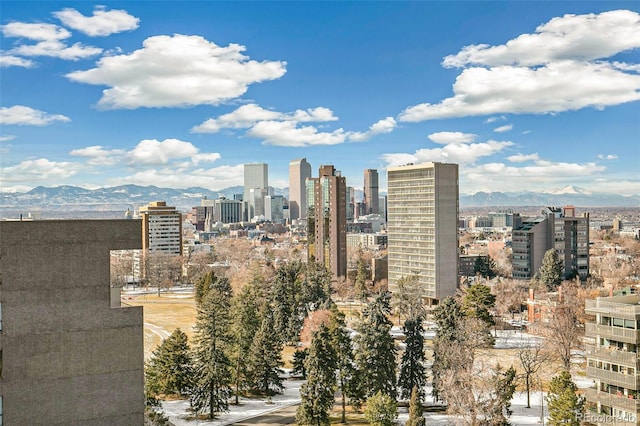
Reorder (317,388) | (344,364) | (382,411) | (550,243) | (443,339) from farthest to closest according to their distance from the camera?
(550,243)
(443,339)
(344,364)
(317,388)
(382,411)

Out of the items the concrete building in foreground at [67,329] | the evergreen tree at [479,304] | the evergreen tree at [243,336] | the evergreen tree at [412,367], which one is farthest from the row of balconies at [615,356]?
the evergreen tree at [479,304]

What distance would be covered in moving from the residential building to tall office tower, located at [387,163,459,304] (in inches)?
1629

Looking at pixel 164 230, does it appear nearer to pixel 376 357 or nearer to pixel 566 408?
pixel 376 357

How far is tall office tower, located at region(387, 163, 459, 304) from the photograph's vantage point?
217 ft

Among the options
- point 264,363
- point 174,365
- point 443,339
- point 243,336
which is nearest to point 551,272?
point 443,339

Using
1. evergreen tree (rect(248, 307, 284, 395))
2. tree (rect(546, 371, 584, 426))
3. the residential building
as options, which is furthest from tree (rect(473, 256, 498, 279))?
tree (rect(546, 371, 584, 426))

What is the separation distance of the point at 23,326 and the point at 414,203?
6182 centimetres

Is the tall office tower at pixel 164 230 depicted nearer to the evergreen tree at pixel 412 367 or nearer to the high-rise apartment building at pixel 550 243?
the high-rise apartment building at pixel 550 243

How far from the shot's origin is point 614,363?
21.8 metres

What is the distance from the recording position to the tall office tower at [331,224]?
81.3 meters

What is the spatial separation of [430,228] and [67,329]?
5955cm

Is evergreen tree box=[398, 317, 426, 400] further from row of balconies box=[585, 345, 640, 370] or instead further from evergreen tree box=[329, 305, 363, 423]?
row of balconies box=[585, 345, 640, 370]

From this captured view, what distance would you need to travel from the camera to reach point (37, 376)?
31.5 ft

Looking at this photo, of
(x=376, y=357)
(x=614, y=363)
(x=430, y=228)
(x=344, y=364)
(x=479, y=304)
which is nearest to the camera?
(x=614, y=363)
